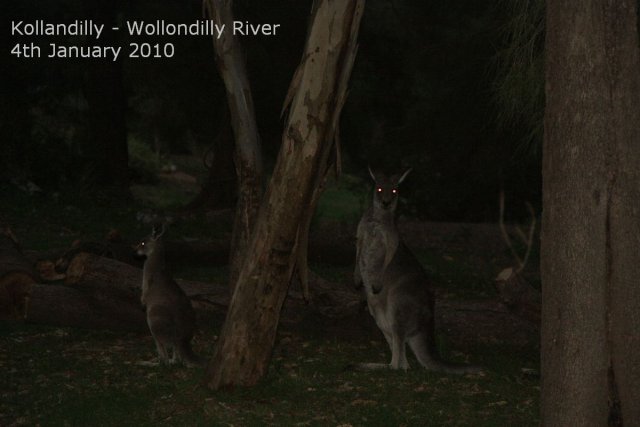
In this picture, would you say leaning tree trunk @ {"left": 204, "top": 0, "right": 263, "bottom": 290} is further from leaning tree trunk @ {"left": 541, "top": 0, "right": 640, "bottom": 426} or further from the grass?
leaning tree trunk @ {"left": 541, "top": 0, "right": 640, "bottom": 426}

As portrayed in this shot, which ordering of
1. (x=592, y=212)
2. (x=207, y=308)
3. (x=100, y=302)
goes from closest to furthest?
(x=592, y=212) → (x=100, y=302) → (x=207, y=308)

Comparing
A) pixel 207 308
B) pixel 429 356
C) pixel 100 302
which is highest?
pixel 100 302

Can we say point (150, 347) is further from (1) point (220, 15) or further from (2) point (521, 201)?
(2) point (521, 201)

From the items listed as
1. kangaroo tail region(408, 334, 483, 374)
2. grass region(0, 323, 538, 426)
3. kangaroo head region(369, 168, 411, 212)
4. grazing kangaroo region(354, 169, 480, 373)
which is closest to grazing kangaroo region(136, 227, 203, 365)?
grass region(0, 323, 538, 426)

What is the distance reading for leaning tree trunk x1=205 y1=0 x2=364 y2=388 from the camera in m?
9.35

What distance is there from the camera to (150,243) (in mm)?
11977

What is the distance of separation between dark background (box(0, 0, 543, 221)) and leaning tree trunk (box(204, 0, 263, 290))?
10.4 meters

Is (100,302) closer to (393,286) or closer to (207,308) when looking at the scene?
(207,308)

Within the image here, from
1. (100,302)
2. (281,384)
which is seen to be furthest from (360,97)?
(281,384)

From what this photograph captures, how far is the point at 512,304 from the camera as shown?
11891 millimetres

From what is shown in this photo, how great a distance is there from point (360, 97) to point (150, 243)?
51.8ft

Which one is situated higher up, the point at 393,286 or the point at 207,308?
the point at 393,286

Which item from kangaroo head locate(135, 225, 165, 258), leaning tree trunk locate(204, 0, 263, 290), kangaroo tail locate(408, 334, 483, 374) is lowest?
kangaroo tail locate(408, 334, 483, 374)

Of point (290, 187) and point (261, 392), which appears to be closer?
point (290, 187)
